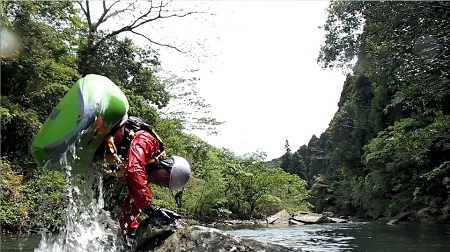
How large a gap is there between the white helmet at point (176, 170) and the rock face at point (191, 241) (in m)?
0.51

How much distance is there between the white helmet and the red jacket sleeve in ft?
0.87

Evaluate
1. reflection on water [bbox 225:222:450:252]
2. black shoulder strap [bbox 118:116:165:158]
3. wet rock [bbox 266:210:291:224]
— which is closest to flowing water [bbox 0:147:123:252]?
black shoulder strap [bbox 118:116:165:158]

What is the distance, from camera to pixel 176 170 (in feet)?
14.6

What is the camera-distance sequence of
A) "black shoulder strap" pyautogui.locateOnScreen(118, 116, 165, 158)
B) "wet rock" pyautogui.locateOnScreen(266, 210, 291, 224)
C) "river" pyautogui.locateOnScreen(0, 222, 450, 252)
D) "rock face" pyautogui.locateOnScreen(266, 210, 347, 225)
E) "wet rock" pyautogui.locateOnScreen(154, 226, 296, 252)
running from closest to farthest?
"wet rock" pyautogui.locateOnScreen(154, 226, 296, 252) → "black shoulder strap" pyautogui.locateOnScreen(118, 116, 165, 158) → "river" pyautogui.locateOnScreen(0, 222, 450, 252) → "rock face" pyautogui.locateOnScreen(266, 210, 347, 225) → "wet rock" pyautogui.locateOnScreen(266, 210, 291, 224)

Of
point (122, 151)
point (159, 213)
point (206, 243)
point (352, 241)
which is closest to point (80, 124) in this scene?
point (122, 151)

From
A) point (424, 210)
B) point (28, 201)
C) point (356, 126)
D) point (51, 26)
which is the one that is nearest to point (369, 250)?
point (28, 201)

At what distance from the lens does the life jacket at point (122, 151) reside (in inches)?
163

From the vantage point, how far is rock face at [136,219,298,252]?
3.73 meters

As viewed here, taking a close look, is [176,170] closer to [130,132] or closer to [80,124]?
[130,132]

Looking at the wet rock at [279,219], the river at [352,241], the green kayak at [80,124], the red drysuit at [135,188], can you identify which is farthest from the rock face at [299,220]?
the green kayak at [80,124]

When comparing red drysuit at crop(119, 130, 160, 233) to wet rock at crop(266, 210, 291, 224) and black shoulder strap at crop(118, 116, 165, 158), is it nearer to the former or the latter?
black shoulder strap at crop(118, 116, 165, 158)

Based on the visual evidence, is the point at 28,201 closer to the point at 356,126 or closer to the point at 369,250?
the point at 369,250

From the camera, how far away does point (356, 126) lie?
3562 centimetres

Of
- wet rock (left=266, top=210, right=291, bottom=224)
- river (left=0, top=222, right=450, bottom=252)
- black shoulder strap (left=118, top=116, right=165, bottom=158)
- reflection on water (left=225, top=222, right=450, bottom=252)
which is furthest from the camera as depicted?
wet rock (left=266, top=210, right=291, bottom=224)
